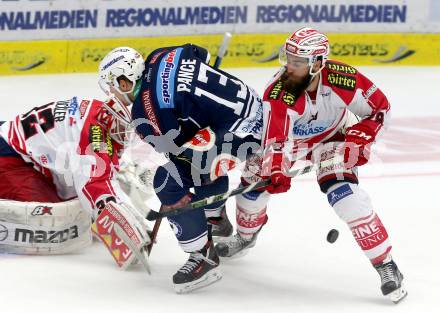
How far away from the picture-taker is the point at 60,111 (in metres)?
5.26

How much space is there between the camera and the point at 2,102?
777 centimetres

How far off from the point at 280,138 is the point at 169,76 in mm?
575

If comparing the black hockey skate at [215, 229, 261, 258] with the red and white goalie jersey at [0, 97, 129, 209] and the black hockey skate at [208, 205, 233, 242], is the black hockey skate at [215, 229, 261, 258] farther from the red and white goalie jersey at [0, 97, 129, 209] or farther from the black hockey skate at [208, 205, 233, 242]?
the red and white goalie jersey at [0, 97, 129, 209]

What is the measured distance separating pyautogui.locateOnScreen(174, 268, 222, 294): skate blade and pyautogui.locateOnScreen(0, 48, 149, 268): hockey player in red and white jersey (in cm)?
33

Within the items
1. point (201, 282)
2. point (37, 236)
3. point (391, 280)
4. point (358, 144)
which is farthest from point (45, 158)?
point (391, 280)

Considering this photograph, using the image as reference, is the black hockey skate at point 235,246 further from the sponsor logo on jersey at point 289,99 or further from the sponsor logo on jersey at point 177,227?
the sponsor logo on jersey at point 289,99

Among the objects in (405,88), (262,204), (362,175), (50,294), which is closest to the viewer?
(50,294)

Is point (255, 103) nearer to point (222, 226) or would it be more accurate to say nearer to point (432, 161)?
point (222, 226)

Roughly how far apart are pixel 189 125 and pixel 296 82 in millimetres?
529

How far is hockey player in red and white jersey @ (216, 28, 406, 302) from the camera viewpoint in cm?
450

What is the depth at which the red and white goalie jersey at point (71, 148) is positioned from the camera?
5.00m

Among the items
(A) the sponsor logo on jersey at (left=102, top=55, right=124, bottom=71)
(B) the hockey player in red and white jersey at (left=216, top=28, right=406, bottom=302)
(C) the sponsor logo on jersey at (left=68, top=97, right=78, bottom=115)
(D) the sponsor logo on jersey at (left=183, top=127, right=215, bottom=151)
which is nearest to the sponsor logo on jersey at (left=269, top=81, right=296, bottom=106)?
(B) the hockey player in red and white jersey at (left=216, top=28, right=406, bottom=302)

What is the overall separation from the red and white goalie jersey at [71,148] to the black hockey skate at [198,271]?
542 mm

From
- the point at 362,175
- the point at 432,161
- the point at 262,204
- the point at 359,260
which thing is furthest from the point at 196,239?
the point at 432,161
